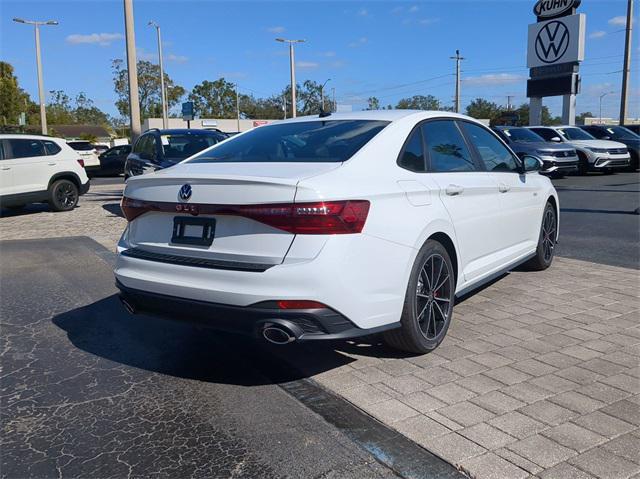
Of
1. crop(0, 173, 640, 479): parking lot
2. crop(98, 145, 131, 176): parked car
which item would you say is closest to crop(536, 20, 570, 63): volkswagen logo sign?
crop(98, 145, 131, 176): parked car

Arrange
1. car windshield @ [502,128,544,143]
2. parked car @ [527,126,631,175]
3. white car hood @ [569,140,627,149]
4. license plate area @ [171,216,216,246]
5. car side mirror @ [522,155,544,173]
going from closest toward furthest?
1. license plate area @ [171,216,216,246]
2. car side mirror @ [522,155,544,173]
3. car windshield @ [502,128,544,143]
4. parked car @ [527,126,631,175]
5. white car hood @ [569,140,627,149]

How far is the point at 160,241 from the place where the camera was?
3.72 meters

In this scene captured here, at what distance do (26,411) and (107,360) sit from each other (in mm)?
820

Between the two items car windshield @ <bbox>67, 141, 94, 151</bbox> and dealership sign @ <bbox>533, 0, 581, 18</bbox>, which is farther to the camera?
car windshield @ <bbox>67, 141, 94, 151</bbox>

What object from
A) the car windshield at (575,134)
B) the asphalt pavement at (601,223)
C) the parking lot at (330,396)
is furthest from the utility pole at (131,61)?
the car windshield at (575,134)

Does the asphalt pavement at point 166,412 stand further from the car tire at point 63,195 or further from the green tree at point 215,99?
the green tree at point 215,99

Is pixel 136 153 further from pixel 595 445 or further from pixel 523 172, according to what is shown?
pixel 595 445

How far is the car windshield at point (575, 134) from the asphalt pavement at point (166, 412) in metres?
19.5

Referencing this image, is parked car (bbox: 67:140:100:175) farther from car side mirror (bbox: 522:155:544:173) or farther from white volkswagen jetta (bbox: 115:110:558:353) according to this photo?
white volkswagen jetta (bbox: 115:110:558:353)

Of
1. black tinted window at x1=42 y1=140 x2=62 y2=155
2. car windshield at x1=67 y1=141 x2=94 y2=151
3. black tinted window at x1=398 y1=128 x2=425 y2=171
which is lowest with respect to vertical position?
black tinted window at x1=398 y1=128 x2=425 y2=171

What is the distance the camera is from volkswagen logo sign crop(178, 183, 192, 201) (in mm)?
3520

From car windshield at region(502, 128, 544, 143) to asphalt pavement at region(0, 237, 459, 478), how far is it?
55.2 feet

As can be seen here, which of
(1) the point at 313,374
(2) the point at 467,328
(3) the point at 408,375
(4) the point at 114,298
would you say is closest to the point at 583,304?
(2) the point at 467,328

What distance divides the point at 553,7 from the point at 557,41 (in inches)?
70.5
